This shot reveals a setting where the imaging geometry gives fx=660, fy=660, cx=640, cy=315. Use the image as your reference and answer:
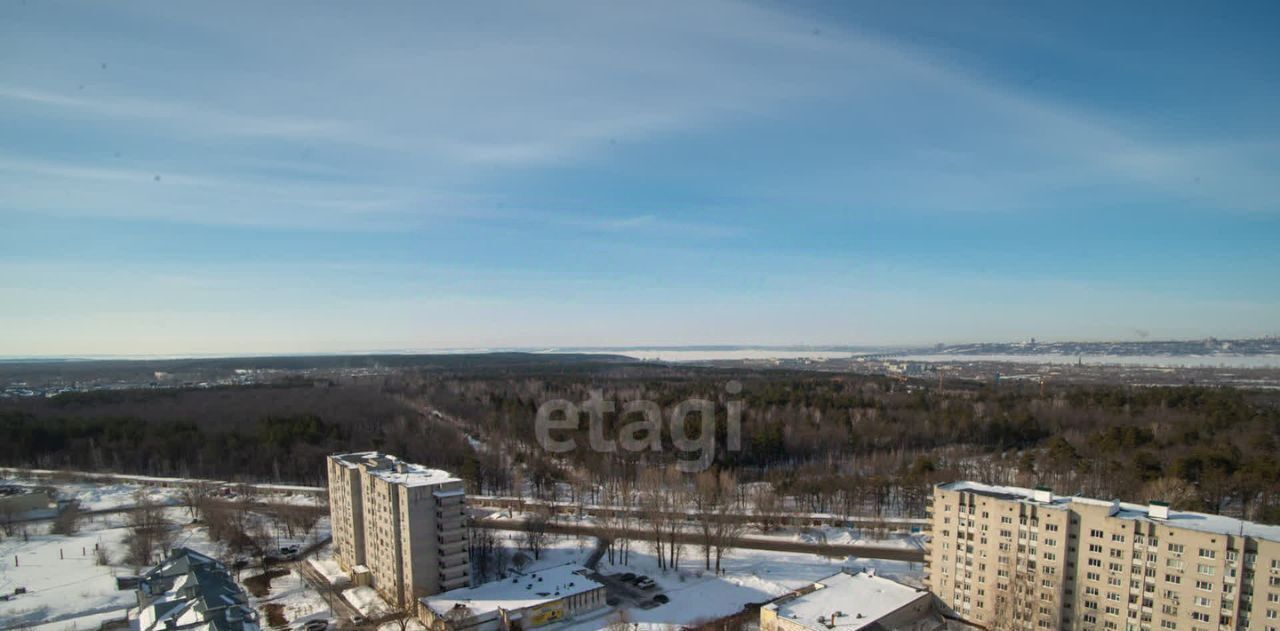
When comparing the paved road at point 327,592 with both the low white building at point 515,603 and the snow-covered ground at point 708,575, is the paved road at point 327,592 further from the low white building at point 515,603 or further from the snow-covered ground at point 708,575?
the snow-covered ground at point 708,575

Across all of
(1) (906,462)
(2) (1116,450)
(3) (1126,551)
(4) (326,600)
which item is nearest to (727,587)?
(3) (1126,551)

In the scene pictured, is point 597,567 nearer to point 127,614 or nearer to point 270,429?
point 127,614

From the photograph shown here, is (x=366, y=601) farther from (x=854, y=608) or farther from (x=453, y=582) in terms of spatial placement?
(x=854, y=608)

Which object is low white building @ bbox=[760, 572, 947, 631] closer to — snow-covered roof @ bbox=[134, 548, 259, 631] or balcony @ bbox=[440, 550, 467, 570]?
balcony @ bbox=[440, 550, 467, 570]

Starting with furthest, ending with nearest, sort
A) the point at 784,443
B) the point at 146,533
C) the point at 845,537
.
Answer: the point at 784,443
the point at 845,537
the point at 146,533

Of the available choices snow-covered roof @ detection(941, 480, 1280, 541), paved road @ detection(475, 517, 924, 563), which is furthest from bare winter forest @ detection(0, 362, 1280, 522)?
snow-covered roof @ detection(941, 480, 1280, 541)

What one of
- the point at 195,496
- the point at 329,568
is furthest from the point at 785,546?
the point at 195,496
